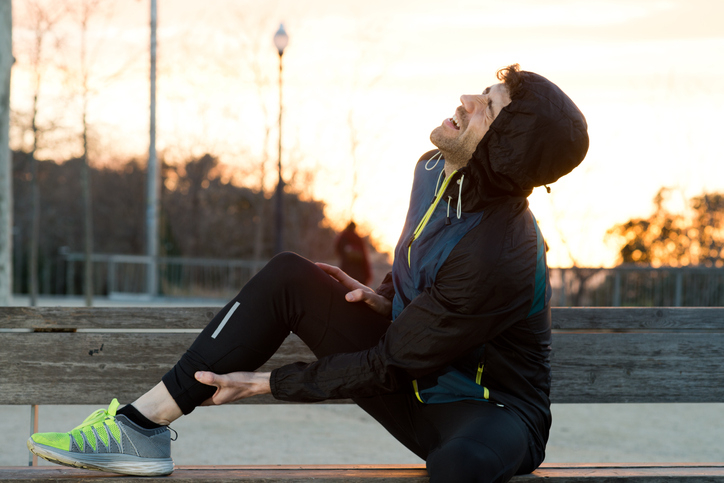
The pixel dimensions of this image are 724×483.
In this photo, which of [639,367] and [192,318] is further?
[639,367]

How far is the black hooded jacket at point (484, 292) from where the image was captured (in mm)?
2084

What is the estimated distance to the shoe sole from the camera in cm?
215

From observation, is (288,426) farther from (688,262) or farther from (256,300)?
(688,262)

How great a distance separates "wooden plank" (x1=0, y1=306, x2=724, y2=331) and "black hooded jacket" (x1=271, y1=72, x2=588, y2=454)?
Answer: 551 mm

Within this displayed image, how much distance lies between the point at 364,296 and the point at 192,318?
2.19 ft

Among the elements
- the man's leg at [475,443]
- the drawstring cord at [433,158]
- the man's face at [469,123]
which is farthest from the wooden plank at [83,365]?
the man's face at [469,123]

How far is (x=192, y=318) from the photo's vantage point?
270cm

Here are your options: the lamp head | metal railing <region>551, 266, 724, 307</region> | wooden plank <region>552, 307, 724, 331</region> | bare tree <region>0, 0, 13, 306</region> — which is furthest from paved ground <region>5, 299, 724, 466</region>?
the lamp head

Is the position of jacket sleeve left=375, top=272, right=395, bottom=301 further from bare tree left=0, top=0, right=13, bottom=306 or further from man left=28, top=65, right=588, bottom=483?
bare tree left=0, top=0, right=13, bottom=306

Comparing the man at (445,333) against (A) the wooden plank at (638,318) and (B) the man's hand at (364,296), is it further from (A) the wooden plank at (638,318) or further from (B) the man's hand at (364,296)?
(A) the wooden plank at (638,318)

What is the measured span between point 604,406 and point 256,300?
22.2ft

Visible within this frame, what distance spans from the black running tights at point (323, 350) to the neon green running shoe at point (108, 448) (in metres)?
0.15

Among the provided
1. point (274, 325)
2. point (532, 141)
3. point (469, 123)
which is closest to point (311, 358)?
point (274, 325)

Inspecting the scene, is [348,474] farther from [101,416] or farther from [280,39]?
[280,39]
